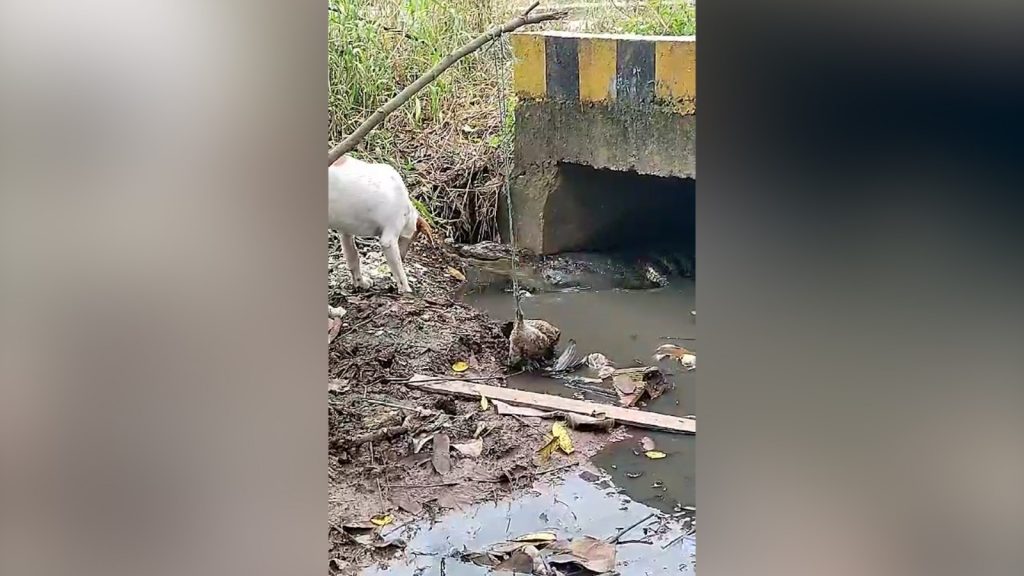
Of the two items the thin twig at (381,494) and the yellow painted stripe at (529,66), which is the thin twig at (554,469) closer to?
the thin twig at (381,494)

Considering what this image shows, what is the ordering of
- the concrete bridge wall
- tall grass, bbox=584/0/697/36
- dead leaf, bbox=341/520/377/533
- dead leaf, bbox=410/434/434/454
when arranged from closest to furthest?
dead leaf, bbox=341/520/377/533 → dead leaf, bbox=410/434/434/454 → the concrete bridge wall → tall grass, bbox=584/0/697/36

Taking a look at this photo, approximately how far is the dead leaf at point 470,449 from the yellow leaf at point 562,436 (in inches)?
7.1

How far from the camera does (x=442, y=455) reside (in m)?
2.37

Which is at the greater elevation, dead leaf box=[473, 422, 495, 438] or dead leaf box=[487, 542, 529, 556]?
dead leaf box=[473, 422, 495, 438]

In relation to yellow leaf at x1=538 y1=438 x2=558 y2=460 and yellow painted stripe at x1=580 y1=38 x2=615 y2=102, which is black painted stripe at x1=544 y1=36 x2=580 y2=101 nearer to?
yellow painted stripe at x1=580 y1=38 x2=615 y2=102

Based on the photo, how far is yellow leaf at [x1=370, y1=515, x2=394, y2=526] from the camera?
2144 mm

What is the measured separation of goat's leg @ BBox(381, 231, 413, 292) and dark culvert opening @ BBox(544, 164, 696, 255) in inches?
19.1

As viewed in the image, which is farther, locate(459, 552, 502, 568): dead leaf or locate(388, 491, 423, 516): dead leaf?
A: locate(388, 491, 423, 516): dead leaf

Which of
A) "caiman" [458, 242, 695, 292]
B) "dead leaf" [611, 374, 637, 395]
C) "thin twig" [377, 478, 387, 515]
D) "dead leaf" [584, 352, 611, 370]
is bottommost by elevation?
"thin twig" [377, 478, 387, 515]

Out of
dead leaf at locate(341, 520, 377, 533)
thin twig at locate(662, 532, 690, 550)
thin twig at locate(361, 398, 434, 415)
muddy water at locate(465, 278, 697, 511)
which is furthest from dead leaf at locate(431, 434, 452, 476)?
thin twig at locate(662, 532, 690, 550)
